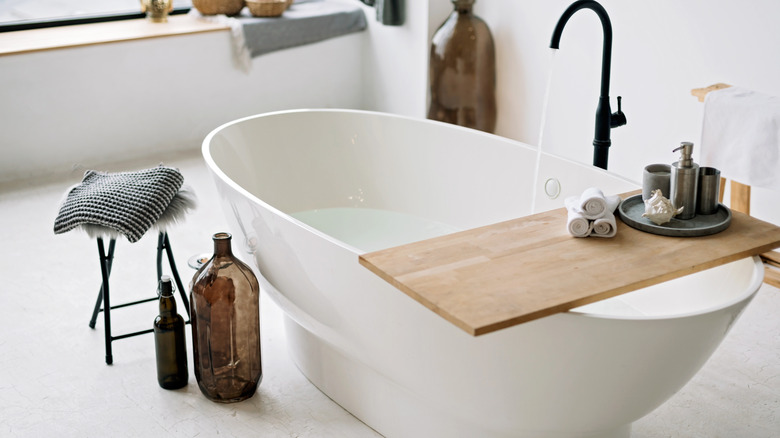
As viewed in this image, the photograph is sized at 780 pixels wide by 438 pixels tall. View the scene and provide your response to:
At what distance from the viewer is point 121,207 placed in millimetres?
2363

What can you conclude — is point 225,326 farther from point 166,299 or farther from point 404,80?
point 404,80

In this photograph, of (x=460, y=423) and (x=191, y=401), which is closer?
(x=460, y=423)

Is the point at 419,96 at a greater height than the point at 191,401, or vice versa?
the point at 419,96

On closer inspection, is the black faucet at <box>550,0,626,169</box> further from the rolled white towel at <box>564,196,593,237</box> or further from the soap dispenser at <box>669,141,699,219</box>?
the rolled white towel at <box>564,196,593,237</box>

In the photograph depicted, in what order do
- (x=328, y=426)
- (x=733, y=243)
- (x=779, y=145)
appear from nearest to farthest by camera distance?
(x=733, y=243), (x=328, y=426), (x=779, y=145)

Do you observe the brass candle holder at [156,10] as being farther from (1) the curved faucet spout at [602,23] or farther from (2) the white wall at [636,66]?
(1) the curved faucet spout at [602,23]

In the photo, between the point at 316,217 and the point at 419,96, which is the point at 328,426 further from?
the point at 419,96

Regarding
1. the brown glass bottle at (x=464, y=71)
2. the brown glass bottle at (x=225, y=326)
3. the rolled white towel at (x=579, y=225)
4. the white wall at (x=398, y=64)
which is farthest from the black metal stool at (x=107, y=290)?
the white wall at (x=398, y=64)

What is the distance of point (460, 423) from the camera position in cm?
202

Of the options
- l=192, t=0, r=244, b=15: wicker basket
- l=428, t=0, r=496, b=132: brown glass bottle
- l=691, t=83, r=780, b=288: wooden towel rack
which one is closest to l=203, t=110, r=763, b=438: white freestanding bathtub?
l=691, t=83, r=780, b=288: wooden towel rack

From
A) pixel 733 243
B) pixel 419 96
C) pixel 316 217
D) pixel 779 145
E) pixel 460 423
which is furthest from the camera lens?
pixel 419 96

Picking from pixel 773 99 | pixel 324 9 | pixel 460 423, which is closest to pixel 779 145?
pixel 773 99

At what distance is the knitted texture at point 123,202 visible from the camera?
233cm

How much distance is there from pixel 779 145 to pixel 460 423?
1353 mm
